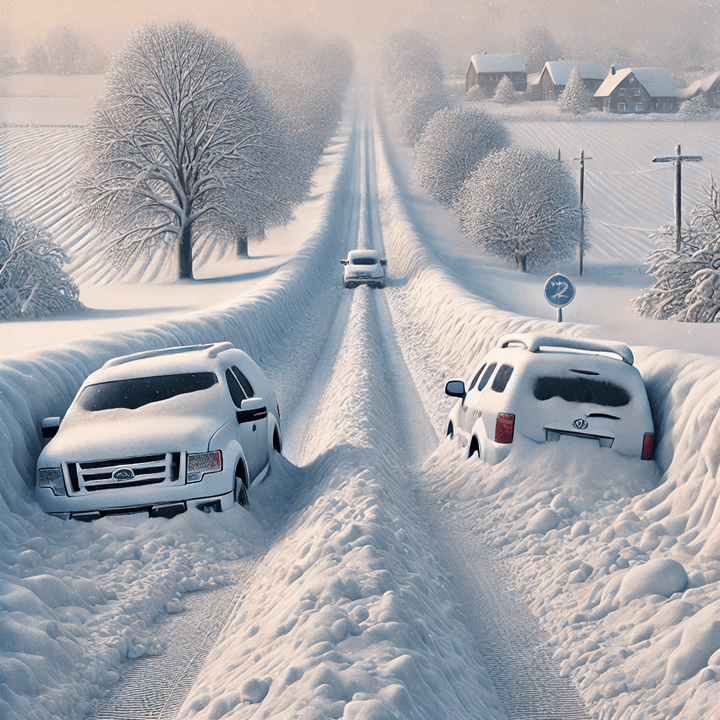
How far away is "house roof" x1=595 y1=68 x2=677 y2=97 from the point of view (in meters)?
108

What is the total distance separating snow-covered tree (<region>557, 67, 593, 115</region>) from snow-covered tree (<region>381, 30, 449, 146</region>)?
55.4 ft

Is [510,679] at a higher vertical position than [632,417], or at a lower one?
lower

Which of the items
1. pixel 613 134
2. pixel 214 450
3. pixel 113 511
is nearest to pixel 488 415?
pixel 214 450

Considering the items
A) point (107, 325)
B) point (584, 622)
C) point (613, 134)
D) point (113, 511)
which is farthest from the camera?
point (613, 134)

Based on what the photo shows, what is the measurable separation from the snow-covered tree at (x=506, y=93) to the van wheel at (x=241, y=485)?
13234 cm

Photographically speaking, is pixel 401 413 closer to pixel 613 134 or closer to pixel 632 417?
pixel 632 417

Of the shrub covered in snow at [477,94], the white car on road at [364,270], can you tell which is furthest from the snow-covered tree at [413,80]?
the white car on road at [364,270]

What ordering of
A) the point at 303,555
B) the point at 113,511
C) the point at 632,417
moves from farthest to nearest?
the point at 632,417 < the point at 113,511 < the point at 303,555

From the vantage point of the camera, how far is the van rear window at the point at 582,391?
8508 mm

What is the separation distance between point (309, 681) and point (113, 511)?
3845 millimetres

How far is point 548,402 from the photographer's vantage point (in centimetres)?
873

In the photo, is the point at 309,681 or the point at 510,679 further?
the point at 510,679

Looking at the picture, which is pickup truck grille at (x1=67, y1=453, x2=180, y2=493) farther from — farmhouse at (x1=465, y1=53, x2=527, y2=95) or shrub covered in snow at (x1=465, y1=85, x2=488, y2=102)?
farmhouse at (x1=465, y1=53, x2=527, y2=95)

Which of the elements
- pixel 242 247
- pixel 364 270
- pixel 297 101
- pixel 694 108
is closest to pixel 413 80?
pixel 694 108
